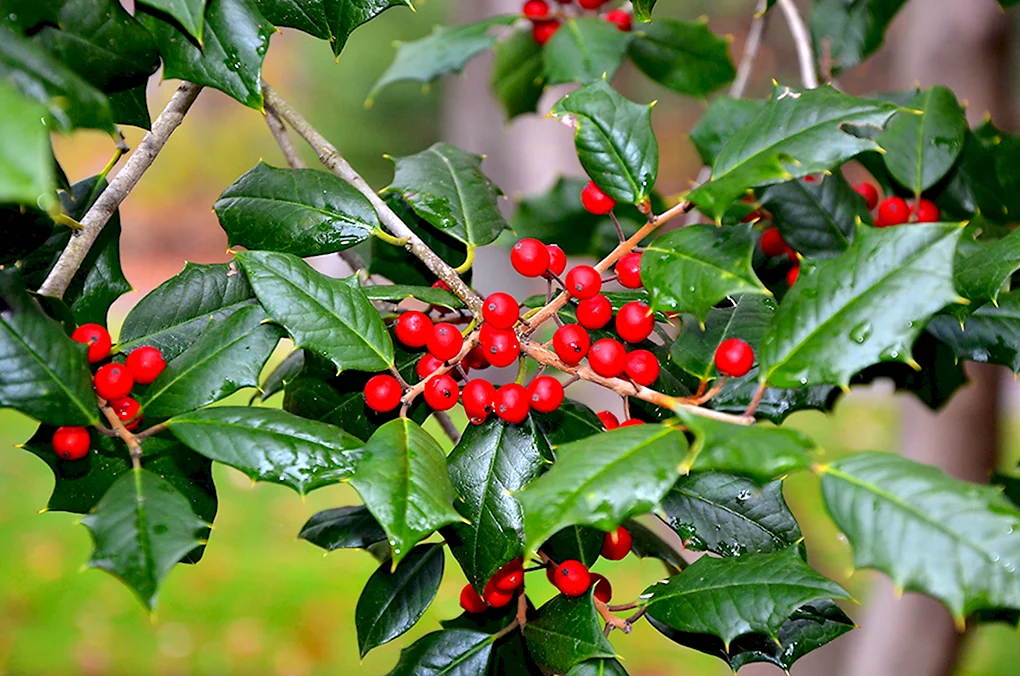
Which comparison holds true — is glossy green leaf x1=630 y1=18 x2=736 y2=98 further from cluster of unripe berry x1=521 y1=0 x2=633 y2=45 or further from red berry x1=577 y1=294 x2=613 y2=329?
red berry x1=577 y1=294 x2=613 y2=329

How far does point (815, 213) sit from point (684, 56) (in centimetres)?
58

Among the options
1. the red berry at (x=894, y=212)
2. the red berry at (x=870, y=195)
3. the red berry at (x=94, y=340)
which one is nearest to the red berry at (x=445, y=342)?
the red berry at (x=94, y=340)

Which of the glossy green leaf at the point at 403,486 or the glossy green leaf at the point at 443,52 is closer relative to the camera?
the glossy green leaf at the point at 403,486

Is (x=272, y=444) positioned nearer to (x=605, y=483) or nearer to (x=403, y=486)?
(x=403, y=486)

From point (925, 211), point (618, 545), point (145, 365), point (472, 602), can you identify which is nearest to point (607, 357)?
point (618, 545)

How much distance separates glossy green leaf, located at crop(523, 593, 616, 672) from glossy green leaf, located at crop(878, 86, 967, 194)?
32.5 inches

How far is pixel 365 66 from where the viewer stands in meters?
9.45

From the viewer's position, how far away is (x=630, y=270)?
93cm

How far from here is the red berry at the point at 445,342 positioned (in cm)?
88

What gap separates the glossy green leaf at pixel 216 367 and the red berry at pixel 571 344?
282 millimetres

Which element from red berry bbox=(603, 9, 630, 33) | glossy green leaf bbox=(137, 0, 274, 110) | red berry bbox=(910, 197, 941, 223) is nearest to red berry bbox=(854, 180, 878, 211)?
red berry bbox=(910, 197, 941, 223)

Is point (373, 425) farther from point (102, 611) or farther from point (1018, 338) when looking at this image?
point (102, 611)

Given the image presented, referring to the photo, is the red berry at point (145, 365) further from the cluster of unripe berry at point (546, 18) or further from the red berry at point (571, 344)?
the cluster of unripe berry at point (546, 18)

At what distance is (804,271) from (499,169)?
141 inches
